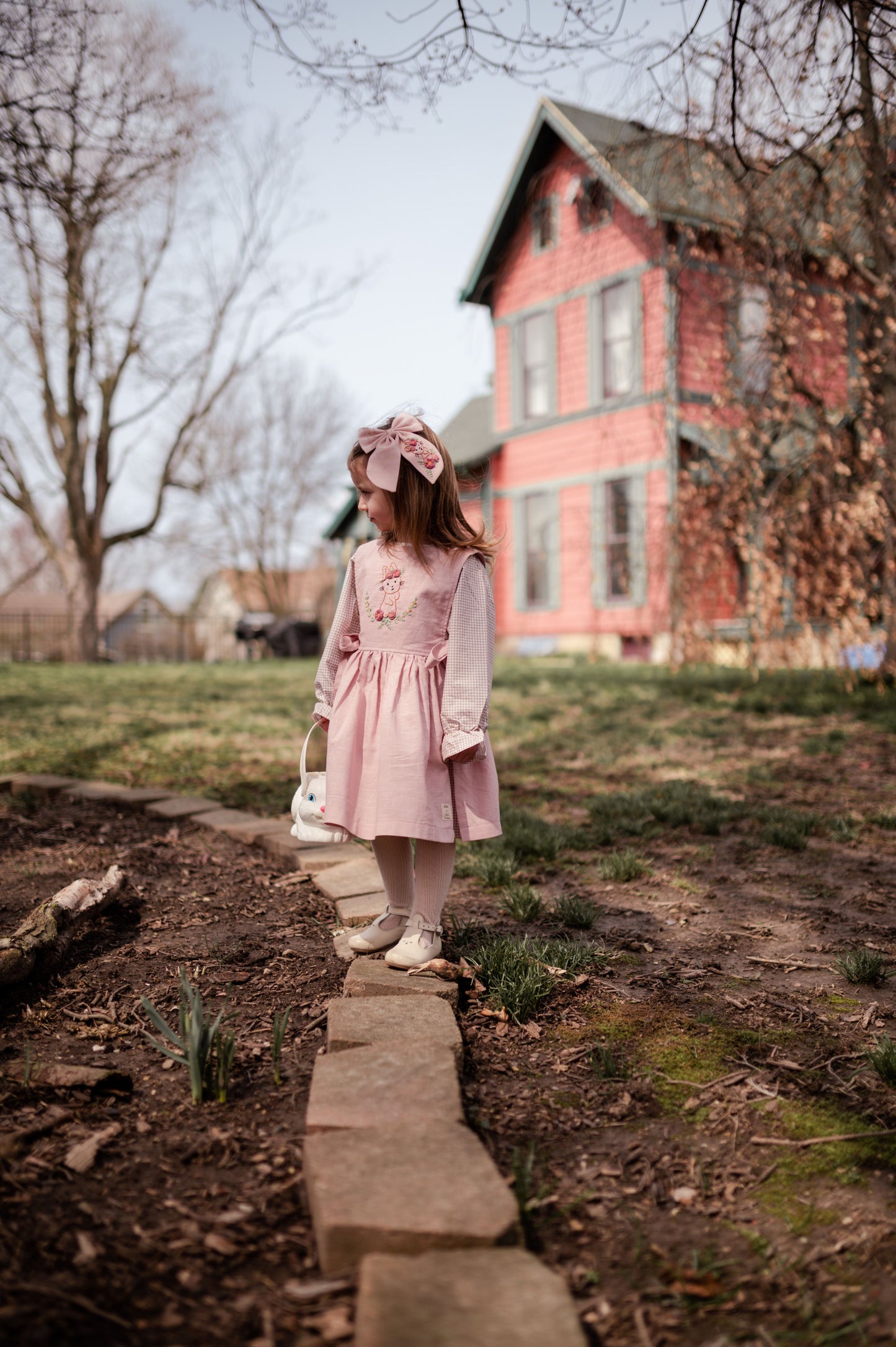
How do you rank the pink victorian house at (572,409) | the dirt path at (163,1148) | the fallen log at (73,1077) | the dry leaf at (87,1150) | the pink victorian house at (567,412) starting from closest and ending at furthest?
1. the dirt path at (163,1148)
2. the dry leaf at (87,1150)
3. the fallen log at (73,1077)
4. the pink victorian house at (572,409)
5. the pink victorian house at (567,412)

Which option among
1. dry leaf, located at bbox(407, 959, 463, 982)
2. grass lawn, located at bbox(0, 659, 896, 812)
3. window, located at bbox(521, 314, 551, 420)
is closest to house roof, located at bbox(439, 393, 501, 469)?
window, located at bbox(521, 314, 551, 420)

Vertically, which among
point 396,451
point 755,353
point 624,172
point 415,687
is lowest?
point 415,687

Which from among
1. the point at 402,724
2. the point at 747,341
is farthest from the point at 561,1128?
the point at 747,341

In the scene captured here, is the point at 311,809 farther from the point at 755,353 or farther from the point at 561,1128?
the point at 755,353

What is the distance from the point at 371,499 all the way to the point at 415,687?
22.2 inches

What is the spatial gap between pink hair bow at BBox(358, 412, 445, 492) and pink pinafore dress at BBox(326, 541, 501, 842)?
0.23 m

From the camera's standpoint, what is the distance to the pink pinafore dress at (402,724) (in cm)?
257

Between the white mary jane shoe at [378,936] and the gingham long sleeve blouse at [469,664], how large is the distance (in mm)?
594

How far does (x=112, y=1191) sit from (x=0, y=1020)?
0.91 m

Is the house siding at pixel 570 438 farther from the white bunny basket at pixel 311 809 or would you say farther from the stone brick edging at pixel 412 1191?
the stone brick edging at pixel 412 1191

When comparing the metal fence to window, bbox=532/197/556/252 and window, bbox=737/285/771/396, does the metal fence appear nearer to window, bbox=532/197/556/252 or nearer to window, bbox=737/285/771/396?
window, bbox=532/197/556/252

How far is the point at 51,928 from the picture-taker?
2760 millimetres

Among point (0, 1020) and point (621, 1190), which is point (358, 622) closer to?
point (0, 1020)

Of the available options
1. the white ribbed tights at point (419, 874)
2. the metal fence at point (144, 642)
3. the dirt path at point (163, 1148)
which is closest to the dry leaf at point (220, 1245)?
the dirt path at point (163, 1148)
